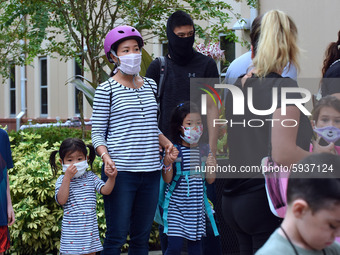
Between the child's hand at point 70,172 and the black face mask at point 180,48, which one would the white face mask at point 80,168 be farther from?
the black face mask at point 180,48

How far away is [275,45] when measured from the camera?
3.45 metres

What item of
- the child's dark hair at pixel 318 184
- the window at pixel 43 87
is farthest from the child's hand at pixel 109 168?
the window at pixel 43 87

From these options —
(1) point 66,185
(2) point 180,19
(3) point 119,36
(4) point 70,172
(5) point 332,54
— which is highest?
(2) point 180,19

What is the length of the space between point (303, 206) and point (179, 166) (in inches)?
107

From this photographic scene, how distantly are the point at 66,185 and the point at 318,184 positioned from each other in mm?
3284

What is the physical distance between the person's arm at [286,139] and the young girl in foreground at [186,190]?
5.49ft

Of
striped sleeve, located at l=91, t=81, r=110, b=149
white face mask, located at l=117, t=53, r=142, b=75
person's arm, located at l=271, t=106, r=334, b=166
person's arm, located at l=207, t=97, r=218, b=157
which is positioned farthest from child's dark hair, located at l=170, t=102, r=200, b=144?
person's arm, located at l=271, t=106, r=334, b=166

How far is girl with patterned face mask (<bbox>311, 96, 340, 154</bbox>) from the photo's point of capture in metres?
3.64

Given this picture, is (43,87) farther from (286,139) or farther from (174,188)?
(286,139)

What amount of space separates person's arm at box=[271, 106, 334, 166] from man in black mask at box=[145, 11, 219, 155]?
1.79 m

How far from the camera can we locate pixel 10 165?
17.5 feet

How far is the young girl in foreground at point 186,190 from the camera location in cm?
492

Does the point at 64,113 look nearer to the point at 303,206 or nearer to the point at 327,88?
the point at 327,88

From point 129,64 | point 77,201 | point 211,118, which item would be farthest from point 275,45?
point 77,201
